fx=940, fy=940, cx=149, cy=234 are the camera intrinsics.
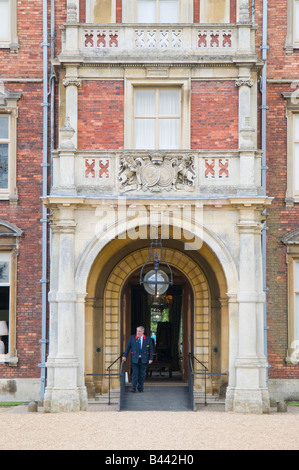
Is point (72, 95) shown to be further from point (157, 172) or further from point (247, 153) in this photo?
point (247, 153)

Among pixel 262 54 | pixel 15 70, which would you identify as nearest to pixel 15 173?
pixel 15 70

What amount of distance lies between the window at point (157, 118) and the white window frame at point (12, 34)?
3.68 metres

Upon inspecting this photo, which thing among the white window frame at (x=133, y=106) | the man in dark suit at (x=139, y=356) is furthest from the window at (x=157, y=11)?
the man in dark suit at (x=139, y=356)

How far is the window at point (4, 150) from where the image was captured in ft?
78.1

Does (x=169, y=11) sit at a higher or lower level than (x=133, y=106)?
higher

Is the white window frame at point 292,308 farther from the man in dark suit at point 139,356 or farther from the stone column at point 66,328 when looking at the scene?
the stone column at point 66,328

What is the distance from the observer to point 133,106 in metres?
22.4

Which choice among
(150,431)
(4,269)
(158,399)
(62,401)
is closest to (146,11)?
(4,269)

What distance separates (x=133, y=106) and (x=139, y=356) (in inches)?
234

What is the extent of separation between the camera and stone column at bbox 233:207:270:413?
2023cm
